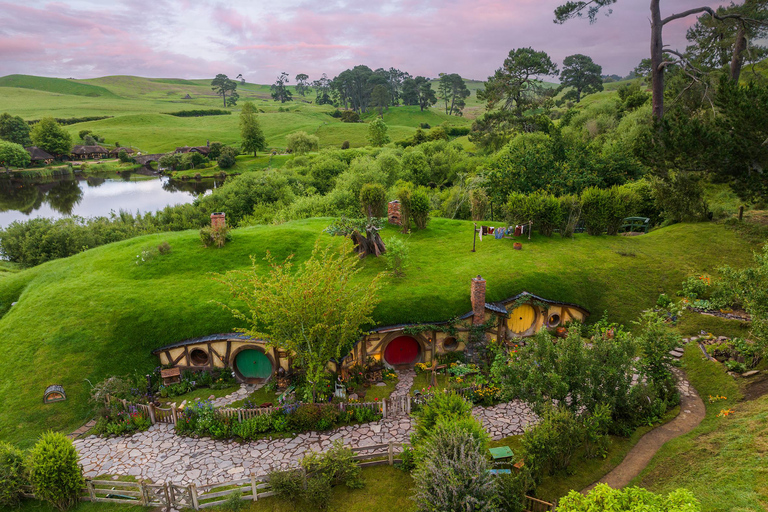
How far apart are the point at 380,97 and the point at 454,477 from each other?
435 feet

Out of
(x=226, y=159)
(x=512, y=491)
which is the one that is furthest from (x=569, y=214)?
(x=226, y=159)

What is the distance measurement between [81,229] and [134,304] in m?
26.1

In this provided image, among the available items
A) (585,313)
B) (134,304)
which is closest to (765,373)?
(585,313)

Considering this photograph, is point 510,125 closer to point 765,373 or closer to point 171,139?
point 765,373

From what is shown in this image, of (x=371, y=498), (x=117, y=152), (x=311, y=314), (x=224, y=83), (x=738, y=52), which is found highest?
(x=224, y=83)

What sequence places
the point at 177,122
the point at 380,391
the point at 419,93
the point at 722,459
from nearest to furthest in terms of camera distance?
the point at 722,459, the point at 380,391, the point at 177,122, the point at 419,93

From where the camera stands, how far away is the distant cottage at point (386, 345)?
2039cm

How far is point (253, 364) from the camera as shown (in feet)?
68.0

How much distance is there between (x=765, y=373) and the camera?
1656cm

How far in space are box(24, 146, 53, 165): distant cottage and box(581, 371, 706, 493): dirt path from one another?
386 ft

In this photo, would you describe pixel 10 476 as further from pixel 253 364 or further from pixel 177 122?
pixel 177 122

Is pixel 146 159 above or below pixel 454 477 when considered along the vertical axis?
above

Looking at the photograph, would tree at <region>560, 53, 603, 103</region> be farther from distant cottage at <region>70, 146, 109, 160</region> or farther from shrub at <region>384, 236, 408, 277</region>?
distant cottage at <region>70, 146, 109, 160</region>

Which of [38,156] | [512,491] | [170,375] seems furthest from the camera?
[38,156]
